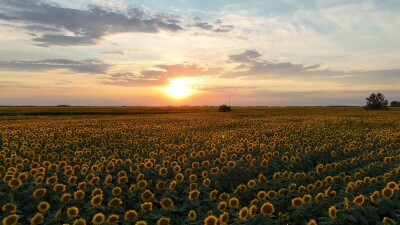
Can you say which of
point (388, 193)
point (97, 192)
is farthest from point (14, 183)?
point (388, 193)

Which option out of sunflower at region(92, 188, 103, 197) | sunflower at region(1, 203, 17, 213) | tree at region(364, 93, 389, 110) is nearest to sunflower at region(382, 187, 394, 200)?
sunflower at region(92, 188, 103, 197)

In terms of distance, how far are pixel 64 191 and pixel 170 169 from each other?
3.38m

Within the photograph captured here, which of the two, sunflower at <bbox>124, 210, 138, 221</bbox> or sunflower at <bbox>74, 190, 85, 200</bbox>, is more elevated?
sunflower at <bbox>74, 190, 85, 200</bbox>

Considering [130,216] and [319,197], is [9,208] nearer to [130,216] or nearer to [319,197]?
[130,216]

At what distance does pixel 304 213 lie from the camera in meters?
6.74

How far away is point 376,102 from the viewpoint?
8694 centimetres

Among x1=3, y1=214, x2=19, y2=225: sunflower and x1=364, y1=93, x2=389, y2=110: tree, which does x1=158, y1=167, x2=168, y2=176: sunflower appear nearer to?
x1=3, y1=214, x2=19, y2=225: sunflower

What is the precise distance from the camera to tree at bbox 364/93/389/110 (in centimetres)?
8562

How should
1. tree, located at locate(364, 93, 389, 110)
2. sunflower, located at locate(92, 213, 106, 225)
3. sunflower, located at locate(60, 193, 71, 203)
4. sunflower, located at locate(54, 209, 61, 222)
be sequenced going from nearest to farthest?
sunflower, located at locate(92, 213, 106, 225), sunflower, located at locate(54, 209, 61, 222), sunflower, located at locate(60, 193, 71, 203), tree, located at locate(364, 93, 389, 110)

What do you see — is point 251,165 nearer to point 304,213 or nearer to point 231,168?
point 231,168

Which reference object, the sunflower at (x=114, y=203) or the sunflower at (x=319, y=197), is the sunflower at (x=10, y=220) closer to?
the sunflower at (x=114, y=203)

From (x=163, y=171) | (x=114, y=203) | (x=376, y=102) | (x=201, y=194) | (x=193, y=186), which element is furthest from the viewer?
(x=376, y=102)

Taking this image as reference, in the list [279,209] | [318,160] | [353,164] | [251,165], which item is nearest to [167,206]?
[279,209]

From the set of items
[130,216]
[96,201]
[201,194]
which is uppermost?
[96,201]
